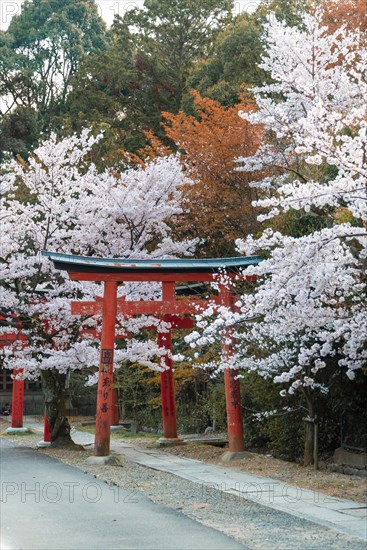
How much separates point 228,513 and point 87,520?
1989mm

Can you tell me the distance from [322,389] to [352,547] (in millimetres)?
6340

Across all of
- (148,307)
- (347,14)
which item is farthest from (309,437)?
(347,14)

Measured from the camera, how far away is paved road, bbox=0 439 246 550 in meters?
8.75

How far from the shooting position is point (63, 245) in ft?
70.0

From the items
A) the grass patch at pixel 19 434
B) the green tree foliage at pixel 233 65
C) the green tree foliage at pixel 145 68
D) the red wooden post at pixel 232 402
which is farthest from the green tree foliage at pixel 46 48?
the red wooden post at pixel 232 402

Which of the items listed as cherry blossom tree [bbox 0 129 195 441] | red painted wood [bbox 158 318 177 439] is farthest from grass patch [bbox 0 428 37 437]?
red painted wood [bbox 158 318 177 439]

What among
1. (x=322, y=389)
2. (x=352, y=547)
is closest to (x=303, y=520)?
(x=352, y=547)

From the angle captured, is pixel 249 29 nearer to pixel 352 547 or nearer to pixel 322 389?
pixel 322 389

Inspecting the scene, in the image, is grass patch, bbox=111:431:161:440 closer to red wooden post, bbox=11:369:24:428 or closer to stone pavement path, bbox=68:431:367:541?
red wooden post, bbox=11:369:24:428

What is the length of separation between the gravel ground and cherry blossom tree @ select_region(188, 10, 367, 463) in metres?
2.37

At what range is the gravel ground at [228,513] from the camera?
9047mm

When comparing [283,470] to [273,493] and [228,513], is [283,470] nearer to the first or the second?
[273,493]

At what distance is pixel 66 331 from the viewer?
21000 millimetres

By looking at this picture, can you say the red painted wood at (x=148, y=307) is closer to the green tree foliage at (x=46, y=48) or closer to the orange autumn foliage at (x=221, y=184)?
the orange autumn foliage at (x=221, y=184)
